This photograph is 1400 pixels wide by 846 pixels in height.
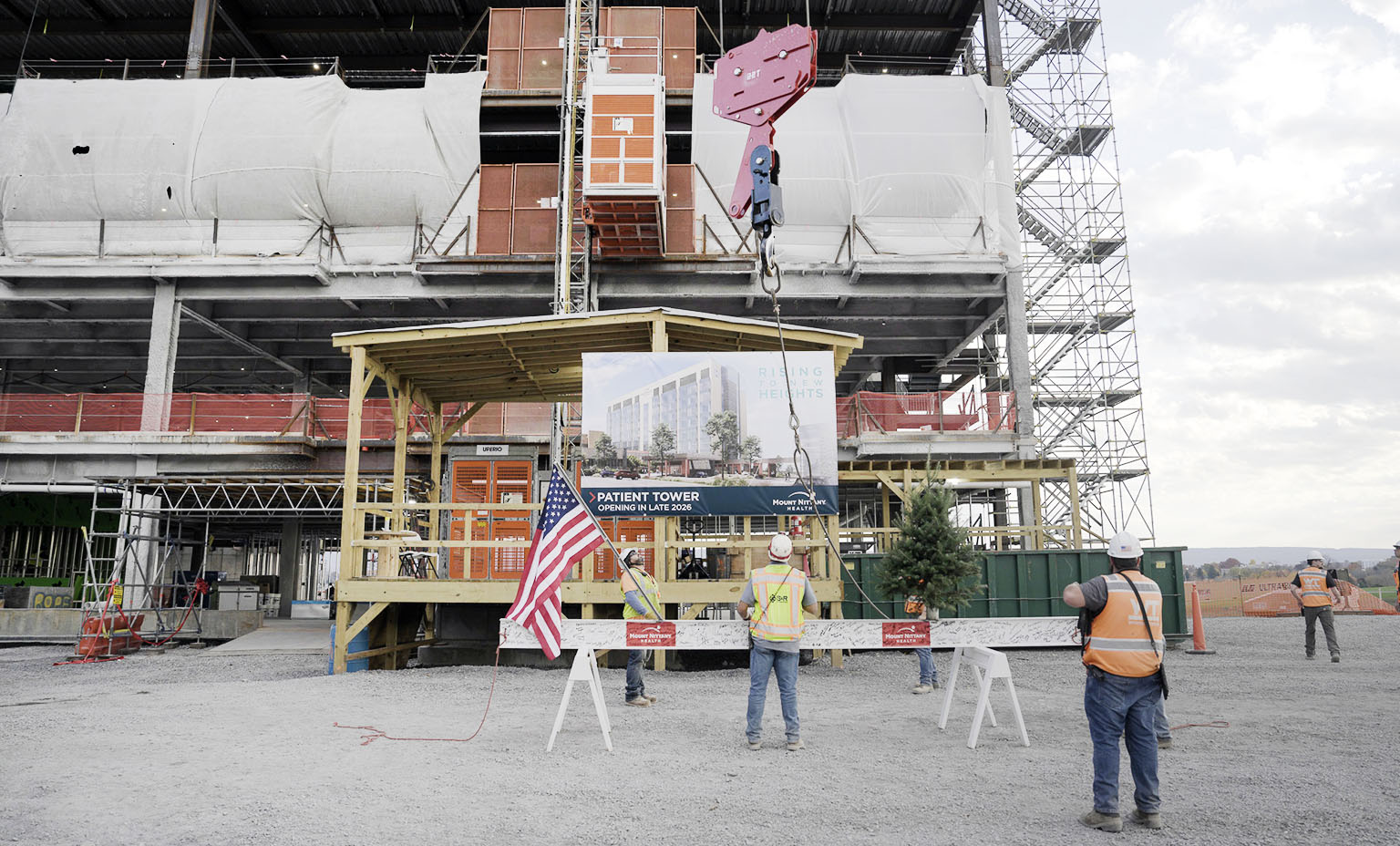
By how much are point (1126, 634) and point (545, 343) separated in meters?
10.8

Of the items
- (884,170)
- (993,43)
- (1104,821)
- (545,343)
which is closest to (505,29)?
(884,170)

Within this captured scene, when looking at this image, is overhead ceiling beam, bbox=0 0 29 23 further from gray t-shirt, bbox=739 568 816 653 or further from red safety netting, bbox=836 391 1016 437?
gray t-shirt, bbox=739 568 816 653

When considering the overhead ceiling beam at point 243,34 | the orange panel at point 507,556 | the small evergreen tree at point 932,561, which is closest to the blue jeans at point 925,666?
the small evergreen tree at point 932,561

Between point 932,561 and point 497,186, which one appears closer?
point 932,561

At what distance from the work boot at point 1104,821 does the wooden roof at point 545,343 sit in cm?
862

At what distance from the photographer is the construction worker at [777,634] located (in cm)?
770

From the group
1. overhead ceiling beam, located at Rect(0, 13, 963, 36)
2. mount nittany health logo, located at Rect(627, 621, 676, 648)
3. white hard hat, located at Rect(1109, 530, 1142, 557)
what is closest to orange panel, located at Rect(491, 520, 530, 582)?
mount nittany health logo, located at Rect(627, 621, 676, 648)

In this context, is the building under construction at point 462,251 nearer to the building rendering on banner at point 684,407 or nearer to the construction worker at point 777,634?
the building rendering on banner at point 684,407

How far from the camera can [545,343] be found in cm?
1455

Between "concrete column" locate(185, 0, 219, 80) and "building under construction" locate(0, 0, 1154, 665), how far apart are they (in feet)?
0.52

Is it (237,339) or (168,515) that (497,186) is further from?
(168,515)

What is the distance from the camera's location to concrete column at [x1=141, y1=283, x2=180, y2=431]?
2319cm

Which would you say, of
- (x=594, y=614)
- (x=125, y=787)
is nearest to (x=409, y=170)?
(x=594, y=614)

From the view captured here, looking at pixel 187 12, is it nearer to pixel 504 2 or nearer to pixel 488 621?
pixel 504 2
